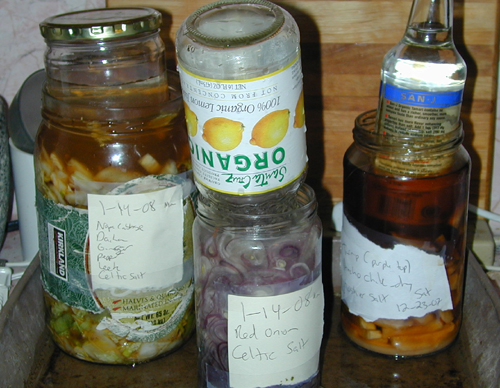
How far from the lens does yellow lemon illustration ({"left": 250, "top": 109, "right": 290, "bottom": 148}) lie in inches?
19.4

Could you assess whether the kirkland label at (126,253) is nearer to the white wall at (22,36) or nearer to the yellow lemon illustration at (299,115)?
the yellow lemon illustration at (299,115)

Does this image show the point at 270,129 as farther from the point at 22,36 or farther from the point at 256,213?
the point at 22,36

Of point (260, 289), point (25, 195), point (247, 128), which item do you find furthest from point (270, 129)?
point (25, 195)

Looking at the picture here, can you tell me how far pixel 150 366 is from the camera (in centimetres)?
65

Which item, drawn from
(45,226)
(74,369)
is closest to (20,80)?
(45,226)

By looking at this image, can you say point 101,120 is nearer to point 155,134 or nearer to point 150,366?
point 155,134

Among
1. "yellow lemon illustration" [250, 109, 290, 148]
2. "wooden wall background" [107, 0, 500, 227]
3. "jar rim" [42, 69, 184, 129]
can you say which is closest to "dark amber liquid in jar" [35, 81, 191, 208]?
"jar rim" [42, 69, 184, 129]

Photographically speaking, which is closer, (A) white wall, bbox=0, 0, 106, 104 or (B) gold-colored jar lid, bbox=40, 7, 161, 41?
(B) gold-colored jar lid, bbox=40, 7, 161, 41

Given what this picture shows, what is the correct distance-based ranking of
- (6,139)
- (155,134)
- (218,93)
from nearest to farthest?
(218,93) → (155,134) → (6,139)

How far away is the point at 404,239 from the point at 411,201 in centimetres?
4

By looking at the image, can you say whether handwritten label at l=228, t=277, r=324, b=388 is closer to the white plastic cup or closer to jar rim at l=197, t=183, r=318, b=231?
jar rim at l=197, t=183, r=318, b=231

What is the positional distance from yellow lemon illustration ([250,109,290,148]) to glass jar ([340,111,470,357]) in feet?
0.44

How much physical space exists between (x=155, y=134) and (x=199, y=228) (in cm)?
10

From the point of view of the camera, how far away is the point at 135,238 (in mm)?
588
